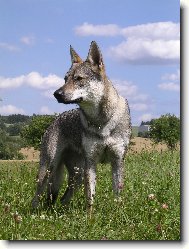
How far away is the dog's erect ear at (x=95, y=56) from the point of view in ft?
22.7

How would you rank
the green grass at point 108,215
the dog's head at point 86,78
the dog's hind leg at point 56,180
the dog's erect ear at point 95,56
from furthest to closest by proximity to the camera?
the dog's hind leg at point 56,180, the dog's head at point 86,78, the dog's erect ear at point 95,56, the green grass at point 108,215

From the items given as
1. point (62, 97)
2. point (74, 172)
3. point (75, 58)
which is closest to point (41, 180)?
point (74, 172)

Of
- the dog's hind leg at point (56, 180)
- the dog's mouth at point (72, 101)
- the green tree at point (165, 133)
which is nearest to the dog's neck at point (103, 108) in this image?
the dog's mouth at point (72, 101)

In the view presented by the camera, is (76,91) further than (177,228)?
Yes

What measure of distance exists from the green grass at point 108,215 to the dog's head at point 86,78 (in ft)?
4.42

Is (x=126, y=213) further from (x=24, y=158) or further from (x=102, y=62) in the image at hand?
(x=24, y=158)

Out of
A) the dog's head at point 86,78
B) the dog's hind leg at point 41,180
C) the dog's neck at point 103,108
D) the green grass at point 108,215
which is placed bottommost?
the green grass at point 108,215

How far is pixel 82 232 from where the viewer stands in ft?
20.3

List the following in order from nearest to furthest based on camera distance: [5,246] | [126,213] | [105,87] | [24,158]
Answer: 1. [5,246]
2. [126,213]
3. [105,87]
4. [24,158]

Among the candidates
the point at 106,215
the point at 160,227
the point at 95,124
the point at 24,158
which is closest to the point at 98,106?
the point at 95,124

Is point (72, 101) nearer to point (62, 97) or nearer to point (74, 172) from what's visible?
point (62, 97)

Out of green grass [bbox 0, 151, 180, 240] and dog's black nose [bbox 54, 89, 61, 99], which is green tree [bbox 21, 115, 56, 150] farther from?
dog's black nose [bbox 54, 89, 61, 99]

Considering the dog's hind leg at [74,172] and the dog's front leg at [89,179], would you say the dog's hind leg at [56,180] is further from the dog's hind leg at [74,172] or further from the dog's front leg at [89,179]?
the dog's front leg at [89,179]

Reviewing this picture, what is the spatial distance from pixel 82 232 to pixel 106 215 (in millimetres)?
804
